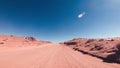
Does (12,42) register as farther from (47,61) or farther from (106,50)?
(47,61)

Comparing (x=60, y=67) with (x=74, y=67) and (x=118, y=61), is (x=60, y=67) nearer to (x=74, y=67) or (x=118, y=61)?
(x=74, y=67)

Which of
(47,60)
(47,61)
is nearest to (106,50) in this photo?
(47,60)

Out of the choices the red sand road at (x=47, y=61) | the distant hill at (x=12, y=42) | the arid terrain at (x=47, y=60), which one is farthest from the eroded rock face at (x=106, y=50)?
the distant hill at (x=12, y=42)

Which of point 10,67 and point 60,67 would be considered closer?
point 10,67

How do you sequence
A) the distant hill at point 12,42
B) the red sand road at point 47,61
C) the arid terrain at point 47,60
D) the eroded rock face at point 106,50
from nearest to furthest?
the red sand road at point 47,61 → the arid terrain at point 47,60 → the eroded rock face at point 106,50 → the distant hill at point 12,42

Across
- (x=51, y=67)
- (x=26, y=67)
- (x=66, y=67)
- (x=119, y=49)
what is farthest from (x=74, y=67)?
(x=119, y=49)

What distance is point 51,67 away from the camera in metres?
8.92

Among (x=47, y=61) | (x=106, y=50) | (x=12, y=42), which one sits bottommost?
(x=47, y=61)

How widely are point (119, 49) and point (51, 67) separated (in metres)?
9.71

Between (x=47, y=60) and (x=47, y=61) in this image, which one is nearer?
(x=47, y=61)

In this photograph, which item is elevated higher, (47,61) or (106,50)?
(106,50)

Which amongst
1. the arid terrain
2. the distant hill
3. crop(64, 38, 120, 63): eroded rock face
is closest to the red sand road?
the arid terrain

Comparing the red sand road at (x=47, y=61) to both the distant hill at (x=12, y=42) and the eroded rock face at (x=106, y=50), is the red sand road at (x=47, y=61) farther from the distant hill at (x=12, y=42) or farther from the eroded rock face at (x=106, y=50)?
the distant hill at (x=12, y=42)

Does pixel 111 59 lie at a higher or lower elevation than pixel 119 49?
lower
